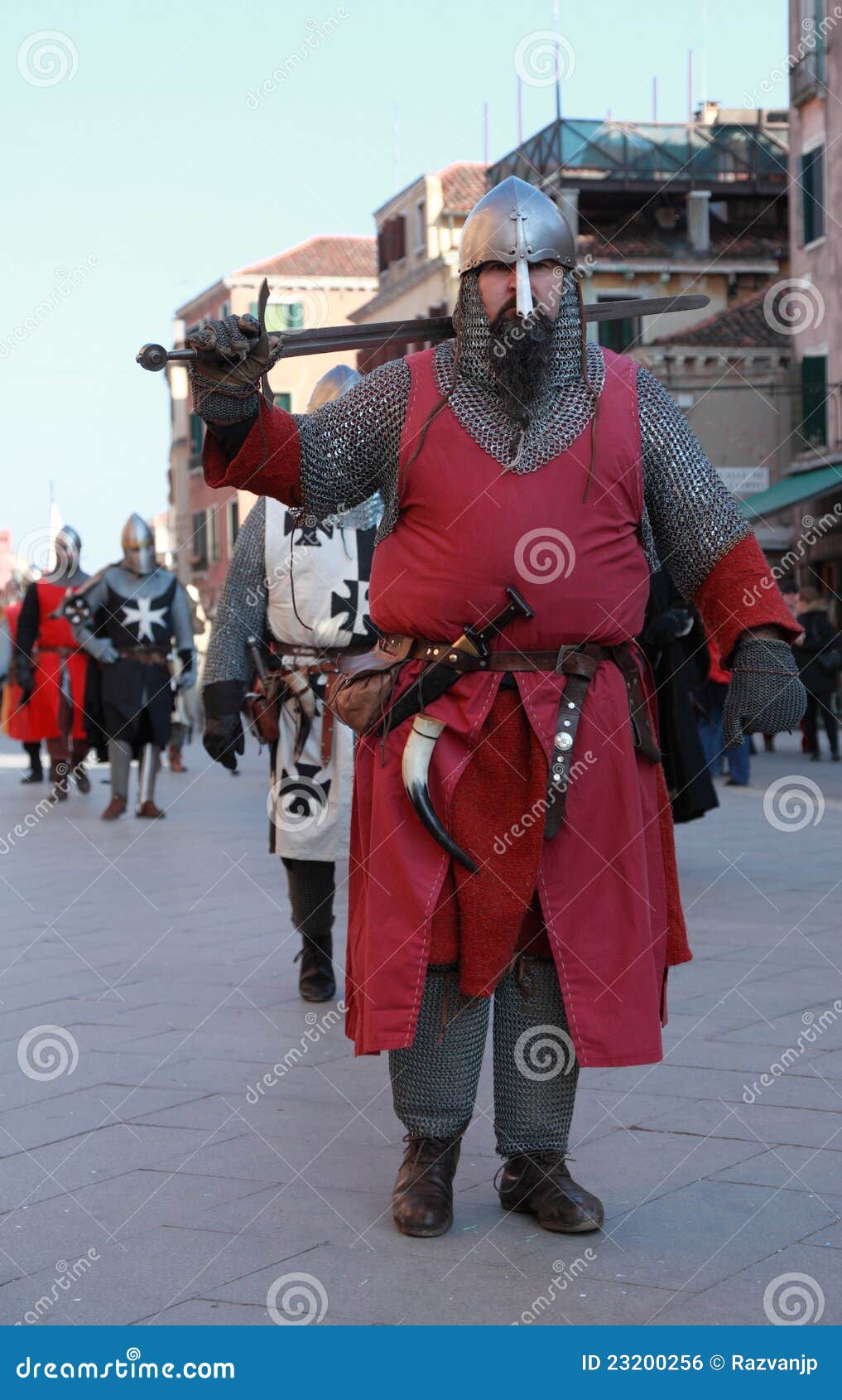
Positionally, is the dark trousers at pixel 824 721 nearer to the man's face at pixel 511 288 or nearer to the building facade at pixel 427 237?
the man's face at pixel 511 288

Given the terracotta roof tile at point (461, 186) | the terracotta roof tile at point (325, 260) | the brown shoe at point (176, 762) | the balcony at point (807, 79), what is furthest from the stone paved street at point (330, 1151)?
the terracotta roof tile at point (325, 260)

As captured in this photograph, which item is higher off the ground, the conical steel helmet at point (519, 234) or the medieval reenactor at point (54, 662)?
the conical steel helmet at point (519, 234)

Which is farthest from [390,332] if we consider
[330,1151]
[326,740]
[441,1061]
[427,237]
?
[427,237]

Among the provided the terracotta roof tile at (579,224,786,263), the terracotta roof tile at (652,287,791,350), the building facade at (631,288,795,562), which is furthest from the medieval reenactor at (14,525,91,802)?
the terracotta roof tile at (579,224,786,263)

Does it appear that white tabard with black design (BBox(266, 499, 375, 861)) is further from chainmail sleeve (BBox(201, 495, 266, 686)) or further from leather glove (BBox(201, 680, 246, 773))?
leather glove (BBox(201, 680, 246, 773))

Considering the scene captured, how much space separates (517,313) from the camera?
142 inches

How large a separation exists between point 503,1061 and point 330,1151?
63 centimetres

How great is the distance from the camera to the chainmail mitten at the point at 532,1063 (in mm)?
3703

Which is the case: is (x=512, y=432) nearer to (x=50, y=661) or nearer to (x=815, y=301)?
(x=50, y=661)

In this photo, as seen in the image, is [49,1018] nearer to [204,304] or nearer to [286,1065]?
[286,1065]

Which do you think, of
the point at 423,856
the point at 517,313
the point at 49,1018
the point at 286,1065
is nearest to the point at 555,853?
the point at 423,856

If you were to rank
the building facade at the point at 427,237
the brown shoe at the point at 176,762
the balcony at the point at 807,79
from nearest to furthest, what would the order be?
1. the brown shoe at the point at 176,762
2. the balcony at the point at 807,79
3. the building facade at the point at 427,237

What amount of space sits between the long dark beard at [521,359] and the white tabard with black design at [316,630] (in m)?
2.27

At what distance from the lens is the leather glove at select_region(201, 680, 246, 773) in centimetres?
572
